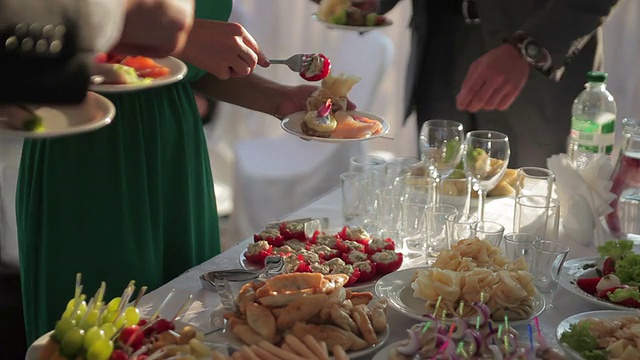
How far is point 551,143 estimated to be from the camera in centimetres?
274

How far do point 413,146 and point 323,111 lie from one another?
6.10ft

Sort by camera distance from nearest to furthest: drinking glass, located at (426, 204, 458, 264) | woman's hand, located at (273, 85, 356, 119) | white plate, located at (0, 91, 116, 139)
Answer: white plate, located at (0, 91, 116, 139) → drinking glass, located at (426, 204, 458, 264) → woman's hand, located at (273, 85, 356, 119)

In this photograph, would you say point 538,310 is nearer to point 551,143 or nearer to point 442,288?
point 442,288

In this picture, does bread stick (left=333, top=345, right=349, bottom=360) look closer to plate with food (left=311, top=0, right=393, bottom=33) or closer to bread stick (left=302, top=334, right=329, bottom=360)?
bread stick (left=302, top=334, right=329, bottom=360)

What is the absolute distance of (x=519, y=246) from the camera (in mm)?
1416

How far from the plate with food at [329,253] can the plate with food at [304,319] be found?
0.17 metres

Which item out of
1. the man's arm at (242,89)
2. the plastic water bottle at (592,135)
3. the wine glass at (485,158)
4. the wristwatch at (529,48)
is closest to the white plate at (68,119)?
the wine glass at (485,158)

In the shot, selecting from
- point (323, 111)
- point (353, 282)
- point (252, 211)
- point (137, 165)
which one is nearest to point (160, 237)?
point (137, 165)

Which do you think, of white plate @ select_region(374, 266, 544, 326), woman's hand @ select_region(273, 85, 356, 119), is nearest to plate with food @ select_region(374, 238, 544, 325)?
white plate @ select_region(374, 266, 544, 326)

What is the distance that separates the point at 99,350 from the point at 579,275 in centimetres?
85

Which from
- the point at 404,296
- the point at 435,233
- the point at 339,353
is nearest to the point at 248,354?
the point at 339,353

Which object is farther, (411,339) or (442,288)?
(442,288)

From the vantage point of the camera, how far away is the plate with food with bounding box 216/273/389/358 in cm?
117

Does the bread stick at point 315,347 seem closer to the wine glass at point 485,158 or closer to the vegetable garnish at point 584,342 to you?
the vegetable garnish at point 584,342
